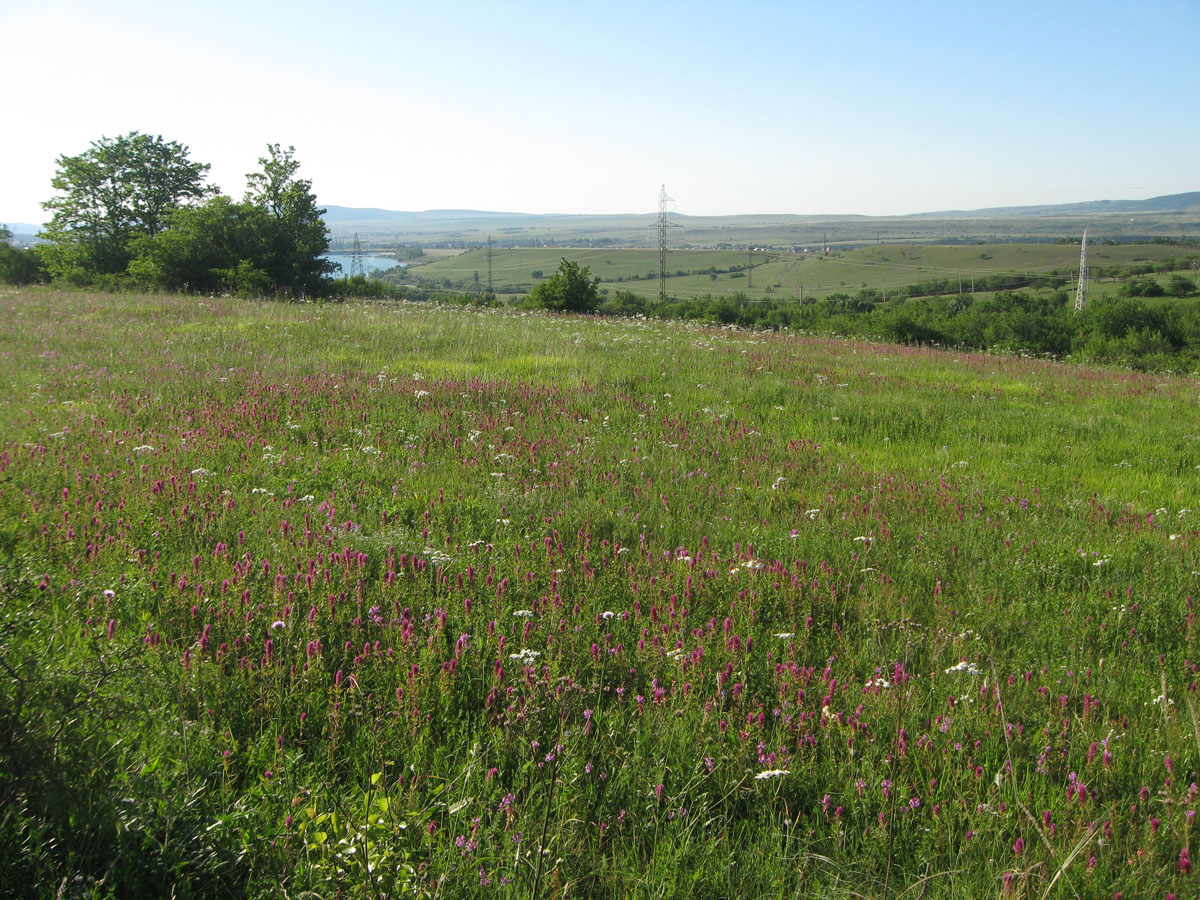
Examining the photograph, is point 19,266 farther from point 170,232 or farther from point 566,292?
point 566,292

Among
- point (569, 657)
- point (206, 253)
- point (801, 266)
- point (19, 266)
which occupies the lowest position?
point (569, 657)

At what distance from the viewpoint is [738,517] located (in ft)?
20.9

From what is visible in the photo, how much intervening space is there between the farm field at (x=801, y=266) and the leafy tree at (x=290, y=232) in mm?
65248

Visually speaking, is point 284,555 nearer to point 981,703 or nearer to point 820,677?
point 820,677

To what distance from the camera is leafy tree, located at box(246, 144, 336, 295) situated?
98.7ft

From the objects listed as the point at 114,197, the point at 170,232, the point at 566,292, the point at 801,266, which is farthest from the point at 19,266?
the point at 801,266

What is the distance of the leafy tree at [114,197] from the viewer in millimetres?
35375

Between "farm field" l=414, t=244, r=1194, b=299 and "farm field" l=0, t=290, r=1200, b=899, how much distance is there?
91.8 meters

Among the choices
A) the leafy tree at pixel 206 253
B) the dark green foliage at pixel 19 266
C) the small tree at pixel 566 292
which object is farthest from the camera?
the dark green foliage at pixel 19 266

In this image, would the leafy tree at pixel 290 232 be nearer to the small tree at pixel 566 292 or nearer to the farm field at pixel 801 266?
the small tree at pixel 566 292

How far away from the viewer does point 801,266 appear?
143375 mm

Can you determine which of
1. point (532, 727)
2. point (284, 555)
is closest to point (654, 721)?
point (532, 727)

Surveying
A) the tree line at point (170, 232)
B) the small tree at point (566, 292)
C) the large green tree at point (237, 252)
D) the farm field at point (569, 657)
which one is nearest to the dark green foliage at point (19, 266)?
the tree line at point (170, 232)

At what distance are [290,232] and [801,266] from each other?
12735 centimetres
